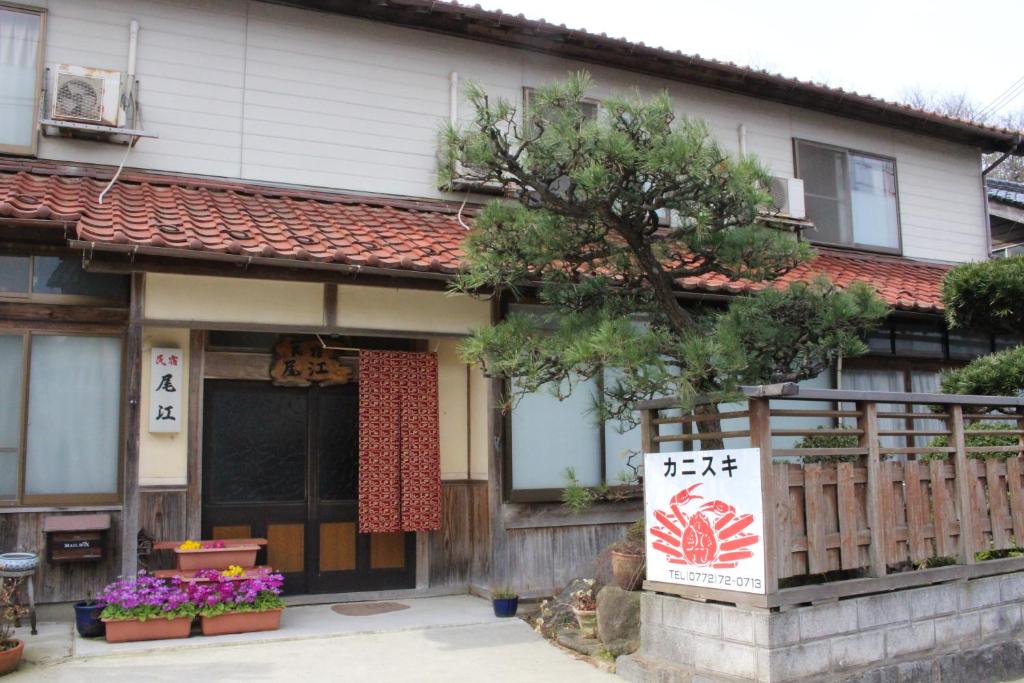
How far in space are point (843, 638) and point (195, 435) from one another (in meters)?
6.08

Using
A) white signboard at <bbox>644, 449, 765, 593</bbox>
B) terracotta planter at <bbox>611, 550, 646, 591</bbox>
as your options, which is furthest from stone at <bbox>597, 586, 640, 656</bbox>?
white signboard at <bbox>644, 449, 765, 593</bbox>

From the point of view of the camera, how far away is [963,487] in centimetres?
671

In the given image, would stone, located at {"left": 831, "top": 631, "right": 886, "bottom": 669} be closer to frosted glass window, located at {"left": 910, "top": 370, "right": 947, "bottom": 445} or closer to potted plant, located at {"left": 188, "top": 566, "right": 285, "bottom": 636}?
potted plant, located at {"left": 188, "top": 566, "right": 285, "bottom": 636}

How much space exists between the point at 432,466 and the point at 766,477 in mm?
4210

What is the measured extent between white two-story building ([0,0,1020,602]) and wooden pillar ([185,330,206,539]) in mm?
23

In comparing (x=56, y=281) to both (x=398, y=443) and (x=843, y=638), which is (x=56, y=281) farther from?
(x=843, y=638)

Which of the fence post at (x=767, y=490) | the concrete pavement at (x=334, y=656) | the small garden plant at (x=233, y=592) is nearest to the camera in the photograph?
the fence post at (x=767, y=490)

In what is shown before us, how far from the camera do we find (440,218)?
955 centimetres

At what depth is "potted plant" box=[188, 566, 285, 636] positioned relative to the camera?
718cm

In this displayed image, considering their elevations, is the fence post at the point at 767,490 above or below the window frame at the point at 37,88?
below

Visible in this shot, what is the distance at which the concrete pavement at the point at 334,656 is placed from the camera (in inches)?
242

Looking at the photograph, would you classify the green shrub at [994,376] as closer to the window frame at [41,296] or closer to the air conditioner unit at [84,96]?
the window frame at [41,296]

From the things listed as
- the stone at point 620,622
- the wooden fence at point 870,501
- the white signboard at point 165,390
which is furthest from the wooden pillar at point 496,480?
the white signboard at point 165,390

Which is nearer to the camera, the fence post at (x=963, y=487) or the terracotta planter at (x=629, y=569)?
the fence post at (x=963, y=487)
